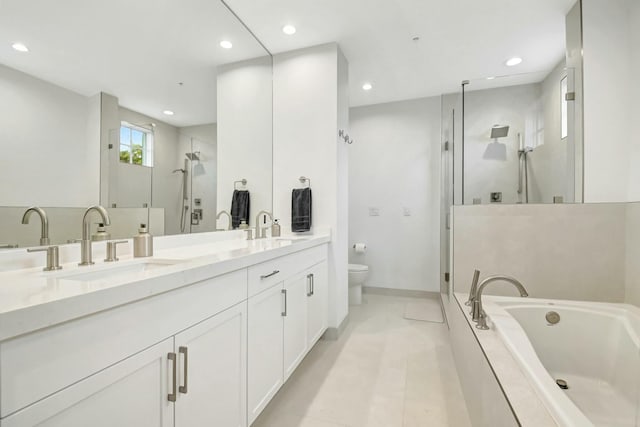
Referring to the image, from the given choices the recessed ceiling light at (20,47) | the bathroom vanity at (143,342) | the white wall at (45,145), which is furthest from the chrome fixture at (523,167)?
the recessed ceiling light at (20,47)

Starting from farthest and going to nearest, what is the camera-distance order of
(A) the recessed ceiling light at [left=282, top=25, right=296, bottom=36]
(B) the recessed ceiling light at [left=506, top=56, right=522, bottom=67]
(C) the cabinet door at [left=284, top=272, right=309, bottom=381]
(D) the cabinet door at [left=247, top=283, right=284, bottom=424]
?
(B) the recessed ceiling light at [left=506, top=56, right=522, bottom=67] → (A) the recessed ceiling light at [left=282, top=25, right=296, bottom=36] → (C) the cabinet door at [left=284, top=272, right=309, bottom=381] → (D) the cabinet door at [left=247, top=283, right=284, bottom=424]

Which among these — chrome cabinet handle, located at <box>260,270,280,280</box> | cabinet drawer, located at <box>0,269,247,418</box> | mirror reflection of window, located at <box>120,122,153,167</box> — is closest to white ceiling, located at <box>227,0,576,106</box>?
mirror reflection of window, located at <box>120,122,153,167</box>

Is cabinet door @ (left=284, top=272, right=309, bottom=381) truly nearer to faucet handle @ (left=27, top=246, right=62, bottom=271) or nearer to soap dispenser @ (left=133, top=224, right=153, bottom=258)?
soap dispenser @ (left=133, top=224, right=153, bottom=258)

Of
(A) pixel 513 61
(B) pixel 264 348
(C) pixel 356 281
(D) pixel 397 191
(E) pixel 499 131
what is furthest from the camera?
(D) pixel 397 191

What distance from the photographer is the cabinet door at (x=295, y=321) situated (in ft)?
5.41

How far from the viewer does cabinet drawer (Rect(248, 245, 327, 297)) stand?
1.35 m

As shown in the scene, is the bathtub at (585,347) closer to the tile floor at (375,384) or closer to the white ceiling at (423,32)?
the tile floor at (375,384)

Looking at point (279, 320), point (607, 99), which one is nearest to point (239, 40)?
point (279, 320)

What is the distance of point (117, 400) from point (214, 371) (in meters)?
0.36

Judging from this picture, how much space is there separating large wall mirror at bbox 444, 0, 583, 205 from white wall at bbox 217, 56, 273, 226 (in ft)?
5.80

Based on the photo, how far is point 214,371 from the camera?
106 centimetres

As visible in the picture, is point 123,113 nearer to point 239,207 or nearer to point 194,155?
point 194,155

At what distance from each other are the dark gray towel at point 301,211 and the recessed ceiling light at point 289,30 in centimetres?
128

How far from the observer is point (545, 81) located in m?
2.35
